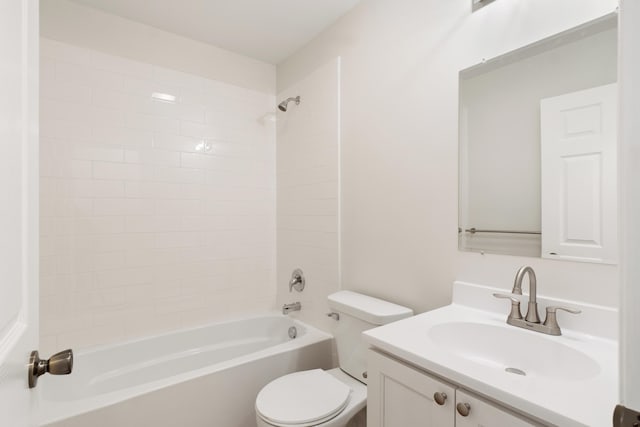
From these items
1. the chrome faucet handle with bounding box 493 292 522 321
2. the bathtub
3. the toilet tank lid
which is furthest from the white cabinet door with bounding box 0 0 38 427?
the chrome faucet handle with bounding box 493 292 522 321

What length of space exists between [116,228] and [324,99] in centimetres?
163

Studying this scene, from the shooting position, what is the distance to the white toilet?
131cm

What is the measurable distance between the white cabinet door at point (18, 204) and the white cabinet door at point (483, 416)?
93 centimetres

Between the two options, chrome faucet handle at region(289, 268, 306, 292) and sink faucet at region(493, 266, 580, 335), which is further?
Answer: chrome faucet handle at region(289, 268, 306, 292)

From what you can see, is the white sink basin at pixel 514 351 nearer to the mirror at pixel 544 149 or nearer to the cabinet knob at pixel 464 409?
the cabinet knob at pixel 464 409

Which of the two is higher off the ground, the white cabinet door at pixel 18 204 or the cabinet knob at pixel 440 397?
the white cabinet door at pixel 18 204

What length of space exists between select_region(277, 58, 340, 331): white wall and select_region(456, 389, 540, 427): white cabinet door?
125 centimetres

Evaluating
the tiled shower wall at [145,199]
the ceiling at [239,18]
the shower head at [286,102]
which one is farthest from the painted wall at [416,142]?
the tiled shower wall at [145,199]

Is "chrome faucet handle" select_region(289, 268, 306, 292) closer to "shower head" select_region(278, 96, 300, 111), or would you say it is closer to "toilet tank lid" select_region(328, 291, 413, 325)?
"toilet tank lid" select_region(328, 291, 413, 325)

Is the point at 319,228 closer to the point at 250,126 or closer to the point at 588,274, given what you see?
the point at 250,126

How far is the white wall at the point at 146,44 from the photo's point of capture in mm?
1889

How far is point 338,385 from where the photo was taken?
153 centimetres

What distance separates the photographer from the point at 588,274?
104 cm

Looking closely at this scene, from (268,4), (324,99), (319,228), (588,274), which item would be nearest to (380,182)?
(319,228)
